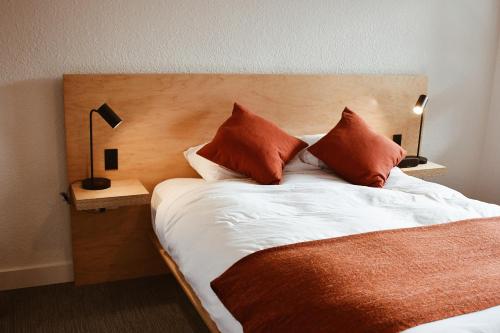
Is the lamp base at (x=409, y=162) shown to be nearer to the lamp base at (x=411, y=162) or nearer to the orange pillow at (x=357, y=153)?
the lamp base at (x=411, y=162)

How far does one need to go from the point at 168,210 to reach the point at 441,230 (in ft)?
4.24

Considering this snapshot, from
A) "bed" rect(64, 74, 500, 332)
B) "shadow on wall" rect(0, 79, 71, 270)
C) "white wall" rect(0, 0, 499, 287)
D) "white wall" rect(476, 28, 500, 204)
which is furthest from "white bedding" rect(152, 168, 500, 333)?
"white wall" rect(476, 28, 500, 204)

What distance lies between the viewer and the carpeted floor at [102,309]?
2605 mm

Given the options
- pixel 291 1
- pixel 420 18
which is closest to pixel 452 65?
pixel 420 18

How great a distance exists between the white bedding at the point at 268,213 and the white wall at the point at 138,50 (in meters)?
0.67

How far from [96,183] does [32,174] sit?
375 mm

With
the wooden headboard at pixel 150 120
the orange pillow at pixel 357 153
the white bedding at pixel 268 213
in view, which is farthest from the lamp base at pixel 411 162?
the wooden headboard at pixel 150 120

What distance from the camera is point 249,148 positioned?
2912 millimetres

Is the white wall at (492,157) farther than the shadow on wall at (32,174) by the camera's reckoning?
Yes

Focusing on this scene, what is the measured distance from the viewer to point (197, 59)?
3.12m

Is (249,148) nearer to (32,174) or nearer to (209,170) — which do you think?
(209,170)

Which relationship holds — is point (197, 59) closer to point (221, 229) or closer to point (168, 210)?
point (168, 210)

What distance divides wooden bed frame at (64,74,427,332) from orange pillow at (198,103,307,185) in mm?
200

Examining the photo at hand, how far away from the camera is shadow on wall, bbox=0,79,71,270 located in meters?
2.80
